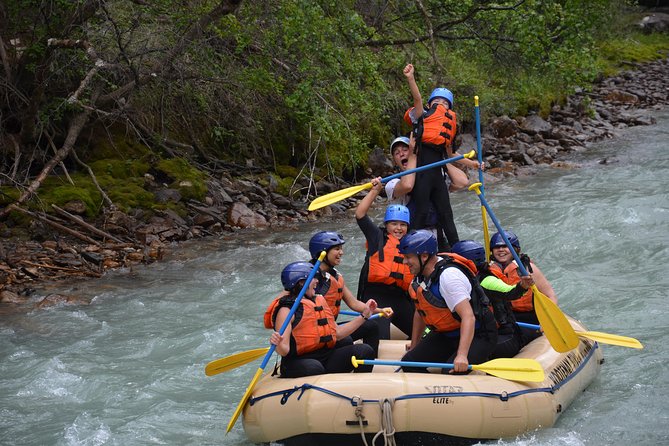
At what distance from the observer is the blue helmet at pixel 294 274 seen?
200 inches

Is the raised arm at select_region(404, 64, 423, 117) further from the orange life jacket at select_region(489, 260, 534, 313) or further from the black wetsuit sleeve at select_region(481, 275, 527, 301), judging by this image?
the black wetsuit sleeve at select_region(481, 275, 527, 301)

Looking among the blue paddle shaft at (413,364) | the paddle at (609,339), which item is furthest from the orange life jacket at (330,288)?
the paddle at (609,339)

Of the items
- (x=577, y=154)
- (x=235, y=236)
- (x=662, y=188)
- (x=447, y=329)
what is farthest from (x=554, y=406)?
(x=577, y=154)

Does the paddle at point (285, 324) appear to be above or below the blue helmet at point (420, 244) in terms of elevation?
below

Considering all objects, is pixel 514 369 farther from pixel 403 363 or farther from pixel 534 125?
pixel 534 125

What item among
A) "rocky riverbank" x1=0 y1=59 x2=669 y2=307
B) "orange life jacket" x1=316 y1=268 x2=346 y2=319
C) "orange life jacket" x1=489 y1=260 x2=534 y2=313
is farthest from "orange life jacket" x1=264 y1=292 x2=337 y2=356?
"rocky riverbank" x1=0 y1=59 x2=669 y2=307

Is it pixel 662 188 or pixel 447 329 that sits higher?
pixel 447 329

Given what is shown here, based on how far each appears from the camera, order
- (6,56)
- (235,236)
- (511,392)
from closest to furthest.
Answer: (511,392), (6,56), (235,236)

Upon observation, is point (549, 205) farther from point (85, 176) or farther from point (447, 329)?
point (447, 329)

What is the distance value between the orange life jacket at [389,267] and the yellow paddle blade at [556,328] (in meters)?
1.02

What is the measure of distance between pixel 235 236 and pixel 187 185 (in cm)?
107

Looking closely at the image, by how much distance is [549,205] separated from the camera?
38.1 feet

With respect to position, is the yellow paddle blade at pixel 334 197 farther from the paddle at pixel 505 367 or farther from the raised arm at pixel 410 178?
the paddle at pixel 505 367

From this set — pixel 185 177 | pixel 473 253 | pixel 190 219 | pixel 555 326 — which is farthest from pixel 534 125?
pixel 555 326
